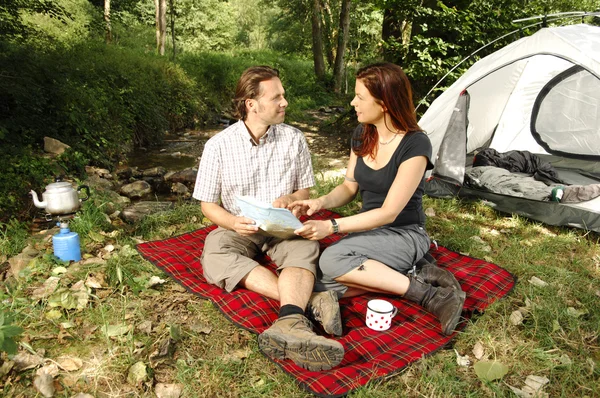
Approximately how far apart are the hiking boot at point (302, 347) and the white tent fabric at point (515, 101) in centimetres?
304

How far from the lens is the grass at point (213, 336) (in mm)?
2092

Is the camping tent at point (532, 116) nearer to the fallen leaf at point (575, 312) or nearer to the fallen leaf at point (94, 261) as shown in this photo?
the fallen leaf at point (575, 312)


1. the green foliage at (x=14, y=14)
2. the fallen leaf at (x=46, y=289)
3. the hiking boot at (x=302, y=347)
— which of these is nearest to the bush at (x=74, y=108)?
the green foliage at (x=14, y=14)

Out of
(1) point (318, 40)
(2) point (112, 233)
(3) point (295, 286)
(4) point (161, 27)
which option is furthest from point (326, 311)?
(1) point (318, 40)

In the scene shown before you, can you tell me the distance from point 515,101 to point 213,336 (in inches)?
197

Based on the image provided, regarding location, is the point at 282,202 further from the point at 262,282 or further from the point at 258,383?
the point at 258,383

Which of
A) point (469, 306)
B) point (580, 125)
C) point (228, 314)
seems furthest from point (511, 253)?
point (580, 125)

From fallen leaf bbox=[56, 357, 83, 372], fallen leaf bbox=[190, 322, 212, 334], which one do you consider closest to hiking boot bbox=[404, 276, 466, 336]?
fallen leaf bbox=[190, 322, 212, 334]

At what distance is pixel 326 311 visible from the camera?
8.02 feet

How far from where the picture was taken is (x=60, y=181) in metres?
3.23

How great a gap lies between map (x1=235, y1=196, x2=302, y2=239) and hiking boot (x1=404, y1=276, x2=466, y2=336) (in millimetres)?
796

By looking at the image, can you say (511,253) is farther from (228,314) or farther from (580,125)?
(580,125)

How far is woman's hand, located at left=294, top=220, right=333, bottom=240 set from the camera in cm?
246

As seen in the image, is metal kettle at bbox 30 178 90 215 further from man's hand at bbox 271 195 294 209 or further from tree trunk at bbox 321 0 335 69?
tree trunk at bbox 321 0 335 69
